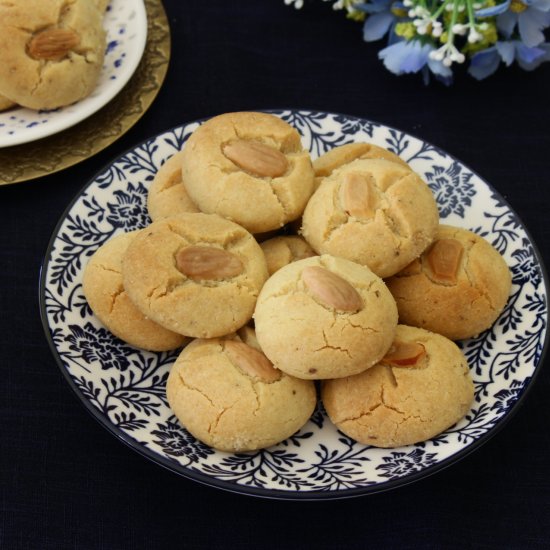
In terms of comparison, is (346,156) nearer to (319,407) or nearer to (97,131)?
(319,407)

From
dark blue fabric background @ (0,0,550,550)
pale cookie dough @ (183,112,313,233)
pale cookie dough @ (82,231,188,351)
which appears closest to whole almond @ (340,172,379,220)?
pale cookie dough @ (183,112,313,233)

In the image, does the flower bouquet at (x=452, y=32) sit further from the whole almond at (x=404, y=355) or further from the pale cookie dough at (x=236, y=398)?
the pale cookie dough at (x=236, y=398)

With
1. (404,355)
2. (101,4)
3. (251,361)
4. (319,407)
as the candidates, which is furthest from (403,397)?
(101,4)

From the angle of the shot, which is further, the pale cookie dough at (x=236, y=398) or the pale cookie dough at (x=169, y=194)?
the pale cookie dough at (x=169, y=194)

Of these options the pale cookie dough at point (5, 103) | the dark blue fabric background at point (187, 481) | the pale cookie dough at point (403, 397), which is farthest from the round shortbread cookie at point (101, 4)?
the pale cookie dough at point (403, 397)

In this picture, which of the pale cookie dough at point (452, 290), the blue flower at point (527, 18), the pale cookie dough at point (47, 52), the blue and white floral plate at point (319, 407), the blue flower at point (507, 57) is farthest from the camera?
the blue flower at point (507, 57)

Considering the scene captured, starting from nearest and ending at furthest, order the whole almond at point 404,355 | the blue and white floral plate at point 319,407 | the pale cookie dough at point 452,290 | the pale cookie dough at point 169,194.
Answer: the blue and white floral plate at point 319,407
the whole almond at point 404,355
the pale cookie dough at point 452,290
the pale cookie dough at point 169,194

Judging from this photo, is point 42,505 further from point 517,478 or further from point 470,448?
point 517,478

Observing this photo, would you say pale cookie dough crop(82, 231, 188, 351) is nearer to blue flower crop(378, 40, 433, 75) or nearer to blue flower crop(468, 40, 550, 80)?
blue flower crop(378, 40, 433, 75)
